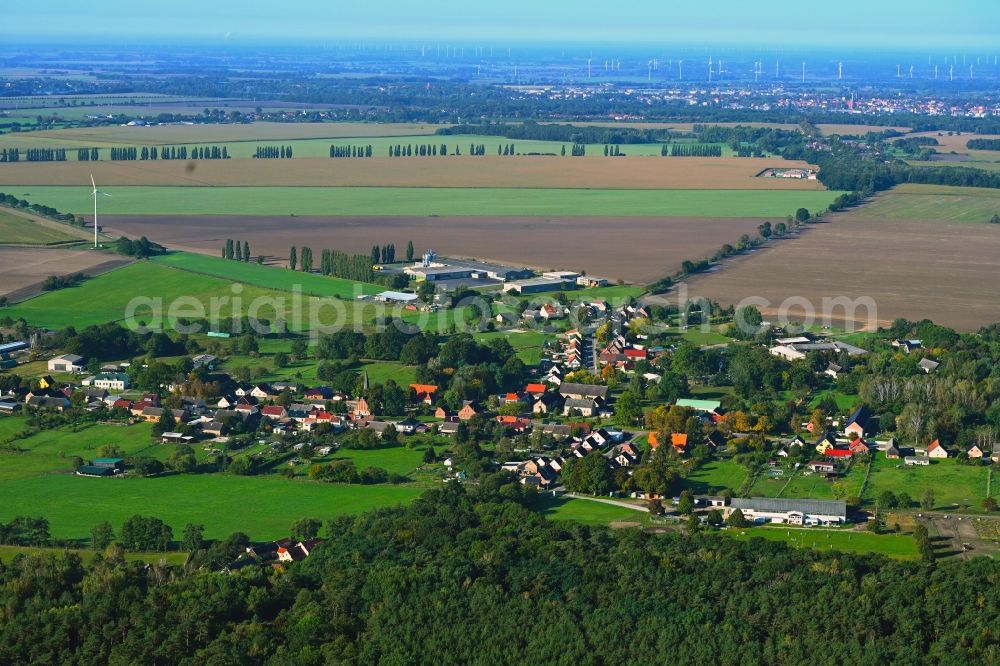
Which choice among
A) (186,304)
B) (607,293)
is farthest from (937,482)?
(186,304)

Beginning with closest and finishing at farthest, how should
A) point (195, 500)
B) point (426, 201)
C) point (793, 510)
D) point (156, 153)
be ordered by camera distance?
point (793, 510)
point (195, 500)
point (426, 201)
point (156, 153)

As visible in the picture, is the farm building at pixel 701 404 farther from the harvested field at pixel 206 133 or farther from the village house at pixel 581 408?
the harvested field at pixel 206 133

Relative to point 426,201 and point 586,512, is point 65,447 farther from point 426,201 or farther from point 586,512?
point 426,201

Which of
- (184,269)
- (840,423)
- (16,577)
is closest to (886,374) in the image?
(840,423)

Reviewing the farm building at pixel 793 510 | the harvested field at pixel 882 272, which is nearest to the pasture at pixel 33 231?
the harvested field at pixel 882 272

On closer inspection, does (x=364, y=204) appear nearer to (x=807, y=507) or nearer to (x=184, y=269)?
(x=184, y=269)
